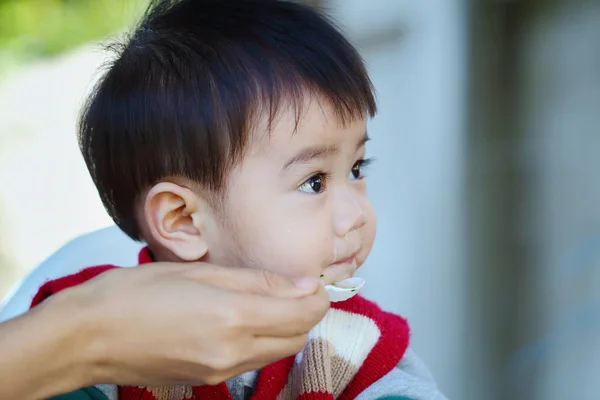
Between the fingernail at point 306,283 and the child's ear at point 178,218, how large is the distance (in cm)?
21

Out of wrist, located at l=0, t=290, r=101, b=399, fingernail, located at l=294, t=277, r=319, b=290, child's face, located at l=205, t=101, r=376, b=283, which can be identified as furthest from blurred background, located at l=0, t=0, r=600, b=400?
wrist, located at l=0, t=290, r=101, b=399

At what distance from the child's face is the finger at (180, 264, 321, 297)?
5.2 inches

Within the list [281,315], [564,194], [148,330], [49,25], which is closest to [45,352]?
[148,330]

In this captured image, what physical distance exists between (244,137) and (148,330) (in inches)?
11.9

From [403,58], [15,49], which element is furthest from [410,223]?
[15,49]

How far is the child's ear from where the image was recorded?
931mm

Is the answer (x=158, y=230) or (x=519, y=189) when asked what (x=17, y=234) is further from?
(x=158, y=230)

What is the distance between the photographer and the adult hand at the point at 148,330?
26.3 inches

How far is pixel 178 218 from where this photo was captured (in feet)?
3.13

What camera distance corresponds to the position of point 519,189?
1.94m

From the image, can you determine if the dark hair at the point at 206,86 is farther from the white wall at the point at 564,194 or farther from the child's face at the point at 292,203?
the white wall at the point at 564,194

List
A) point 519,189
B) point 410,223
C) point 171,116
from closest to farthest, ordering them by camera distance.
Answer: point 171,116 → point 519,189 → point 410,223

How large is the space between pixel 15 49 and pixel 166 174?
9.68 ft

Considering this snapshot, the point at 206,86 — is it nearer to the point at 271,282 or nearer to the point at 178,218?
the point at 178,218
